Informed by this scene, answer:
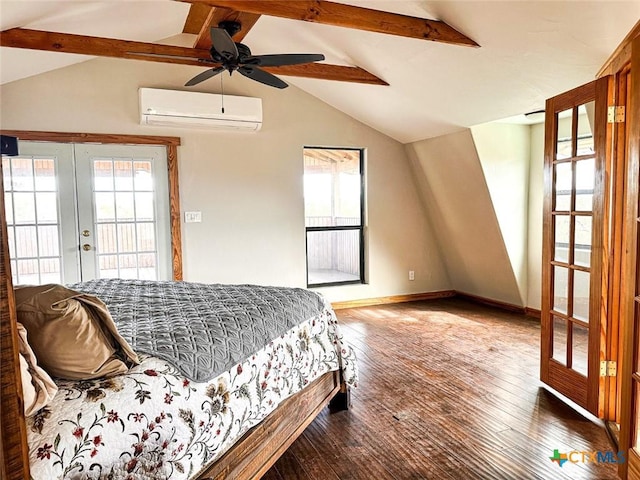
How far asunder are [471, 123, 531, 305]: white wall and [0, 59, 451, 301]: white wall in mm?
1325

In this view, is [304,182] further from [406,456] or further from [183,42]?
[406,456]

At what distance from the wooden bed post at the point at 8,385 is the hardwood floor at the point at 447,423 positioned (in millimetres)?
1470

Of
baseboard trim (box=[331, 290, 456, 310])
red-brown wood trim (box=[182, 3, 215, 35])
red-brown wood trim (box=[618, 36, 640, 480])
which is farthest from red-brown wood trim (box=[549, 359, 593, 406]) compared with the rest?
red-brown wood trim (box=[182, 3, 215, 35])

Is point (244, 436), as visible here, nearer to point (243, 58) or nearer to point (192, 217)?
point (243, 58)

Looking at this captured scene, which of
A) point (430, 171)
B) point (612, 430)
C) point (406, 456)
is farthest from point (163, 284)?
point (430, 171)

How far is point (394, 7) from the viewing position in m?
3.19

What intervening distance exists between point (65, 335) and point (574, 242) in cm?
285

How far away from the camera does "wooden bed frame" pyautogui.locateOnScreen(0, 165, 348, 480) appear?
36.8 inches

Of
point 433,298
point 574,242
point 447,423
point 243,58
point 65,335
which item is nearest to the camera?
point 65,335

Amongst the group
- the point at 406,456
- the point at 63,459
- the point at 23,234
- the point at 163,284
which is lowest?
the point at 406,456

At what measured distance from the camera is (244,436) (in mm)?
1886

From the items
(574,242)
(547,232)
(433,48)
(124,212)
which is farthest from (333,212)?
(574,242)

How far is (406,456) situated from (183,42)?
4.60m

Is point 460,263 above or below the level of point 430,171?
below
